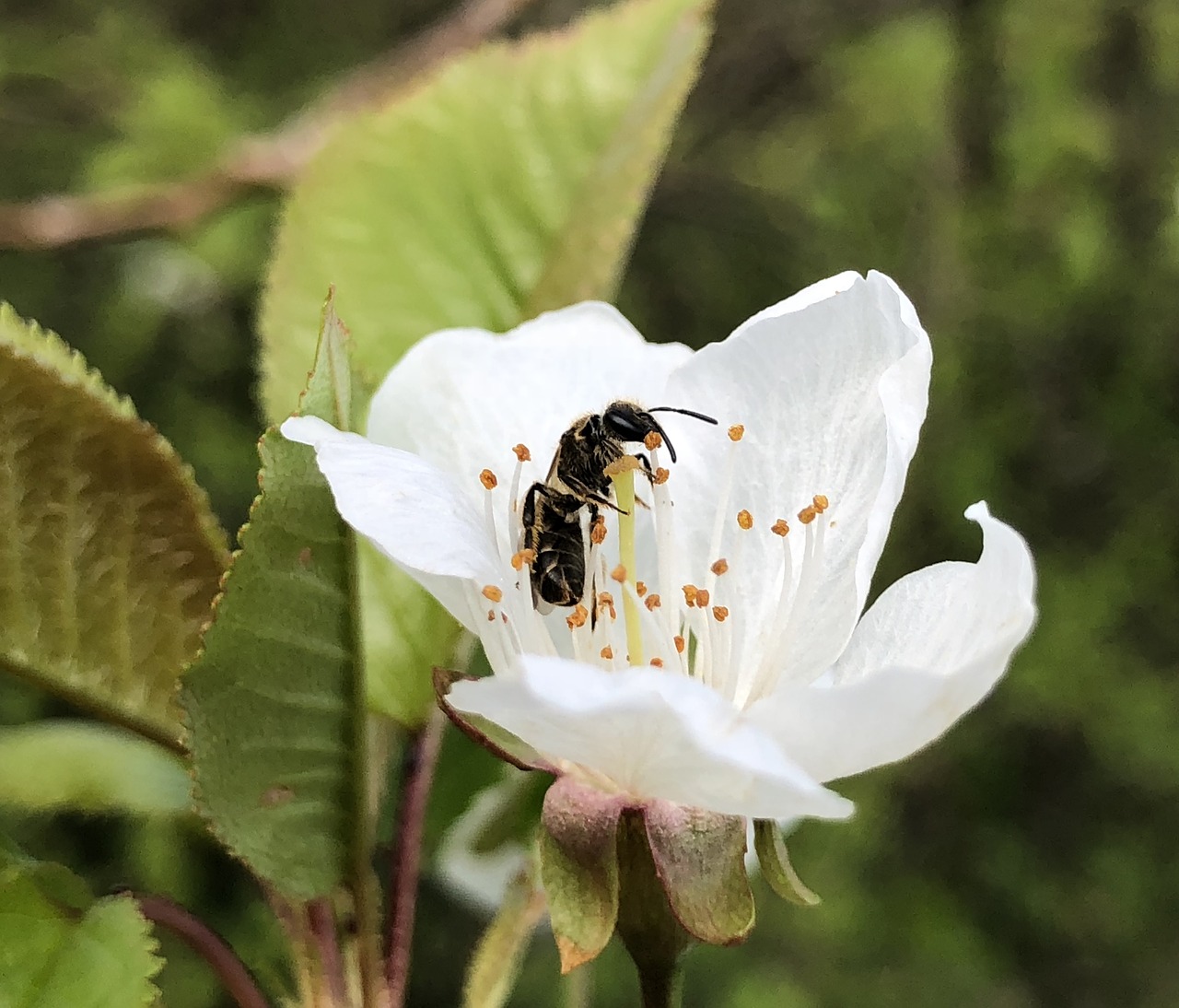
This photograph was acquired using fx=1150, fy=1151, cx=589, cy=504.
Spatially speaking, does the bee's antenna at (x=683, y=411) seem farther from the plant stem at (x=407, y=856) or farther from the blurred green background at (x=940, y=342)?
the blurred green background at (x=940, y=342)

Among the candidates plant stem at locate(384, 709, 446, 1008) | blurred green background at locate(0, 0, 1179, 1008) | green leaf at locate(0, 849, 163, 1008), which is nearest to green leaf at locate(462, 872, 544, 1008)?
plant stem at locate(384, 709, 446, 1008)

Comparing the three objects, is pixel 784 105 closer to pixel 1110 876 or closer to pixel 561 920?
pixel 1110 876

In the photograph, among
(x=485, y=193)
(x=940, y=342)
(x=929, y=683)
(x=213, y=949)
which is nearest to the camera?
(x=929, y=683)

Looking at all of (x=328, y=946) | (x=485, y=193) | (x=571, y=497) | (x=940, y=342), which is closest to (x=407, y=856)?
(x=328, y=946)

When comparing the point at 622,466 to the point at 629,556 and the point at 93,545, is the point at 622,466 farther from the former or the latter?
the point at 93,545

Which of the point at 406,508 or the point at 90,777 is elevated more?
the point at 406,508

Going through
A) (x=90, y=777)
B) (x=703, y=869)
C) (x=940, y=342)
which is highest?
(x=703, y=869)
